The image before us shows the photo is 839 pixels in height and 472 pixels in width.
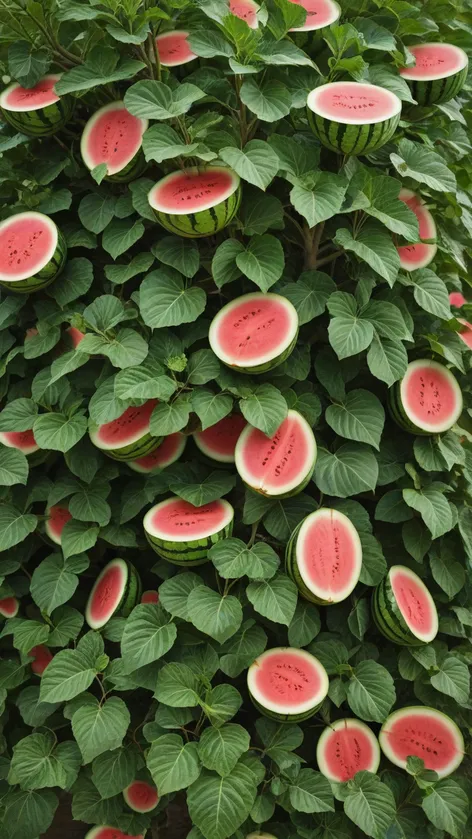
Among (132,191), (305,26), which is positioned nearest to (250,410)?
(132,191)

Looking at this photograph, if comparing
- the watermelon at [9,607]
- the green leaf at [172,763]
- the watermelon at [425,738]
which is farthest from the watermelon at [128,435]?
the watermelon at [425,738]

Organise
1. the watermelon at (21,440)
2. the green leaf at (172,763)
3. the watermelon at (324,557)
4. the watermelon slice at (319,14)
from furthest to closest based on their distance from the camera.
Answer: the watermelon at (21,440), the watermelon slice at (319,14), the watermelon at (324,557), the green leaf at (172,763)

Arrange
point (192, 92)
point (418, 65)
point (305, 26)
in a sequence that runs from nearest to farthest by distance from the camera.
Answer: point (192, 92) < point (305, 26) < point (418, 65)

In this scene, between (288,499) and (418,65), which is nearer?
(288,499)

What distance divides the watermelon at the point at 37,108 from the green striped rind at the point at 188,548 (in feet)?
3.47

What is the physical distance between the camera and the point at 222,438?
182 cm

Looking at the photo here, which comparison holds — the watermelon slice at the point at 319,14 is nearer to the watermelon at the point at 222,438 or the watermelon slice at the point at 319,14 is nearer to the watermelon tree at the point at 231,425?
the watermelon tree at the point at 231,425

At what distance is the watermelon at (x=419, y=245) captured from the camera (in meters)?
1.91

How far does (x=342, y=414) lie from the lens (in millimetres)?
1780

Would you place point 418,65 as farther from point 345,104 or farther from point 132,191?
point 132,191

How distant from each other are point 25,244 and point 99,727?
3.86ft

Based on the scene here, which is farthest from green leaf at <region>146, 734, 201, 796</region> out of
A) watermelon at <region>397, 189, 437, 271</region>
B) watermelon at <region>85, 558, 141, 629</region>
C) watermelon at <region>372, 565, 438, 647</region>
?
watermelon at <region>397, 189, 437, 271</region>

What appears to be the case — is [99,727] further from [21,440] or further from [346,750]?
[21,440]

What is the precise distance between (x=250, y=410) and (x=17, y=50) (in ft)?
3.57
